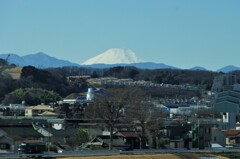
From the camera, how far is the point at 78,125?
174 ft

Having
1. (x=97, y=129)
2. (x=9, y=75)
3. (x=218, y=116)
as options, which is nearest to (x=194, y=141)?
(x=97, y=129)

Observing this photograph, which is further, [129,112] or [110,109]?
[129,112]

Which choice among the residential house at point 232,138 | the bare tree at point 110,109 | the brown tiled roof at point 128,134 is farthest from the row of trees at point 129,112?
the residential house at point 232,138

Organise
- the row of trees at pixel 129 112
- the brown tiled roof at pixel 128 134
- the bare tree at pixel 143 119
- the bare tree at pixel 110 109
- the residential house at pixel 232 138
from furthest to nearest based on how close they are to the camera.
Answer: the residential house at pixel 232 138 < the brown tiled roof at pixel 128 134 < the bare tree at pixel 143 119 < the row of trees at pixel 129 112 < the bare tree at pixel 110 109

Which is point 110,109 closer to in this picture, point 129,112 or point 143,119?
point 143,119

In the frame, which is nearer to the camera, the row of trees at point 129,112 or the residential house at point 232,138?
the row of trees at point 129,112

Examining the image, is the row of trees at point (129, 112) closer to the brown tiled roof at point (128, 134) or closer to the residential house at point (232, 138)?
the brown tiled roof at point (128, 134)

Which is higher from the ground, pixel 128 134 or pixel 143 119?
pixel 143 119

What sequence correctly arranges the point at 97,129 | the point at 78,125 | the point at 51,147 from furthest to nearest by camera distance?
1. the point at 78,125
2. the point at 97,129
3. the point at 51,147

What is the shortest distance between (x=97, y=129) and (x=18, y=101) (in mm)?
48844

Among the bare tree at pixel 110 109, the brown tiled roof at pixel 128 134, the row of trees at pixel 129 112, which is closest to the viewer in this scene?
the bare tree at pixel 110 109

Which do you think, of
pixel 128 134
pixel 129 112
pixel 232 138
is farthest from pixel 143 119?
pixel 232 138

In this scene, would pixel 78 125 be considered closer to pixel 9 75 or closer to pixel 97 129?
pixel 97 129

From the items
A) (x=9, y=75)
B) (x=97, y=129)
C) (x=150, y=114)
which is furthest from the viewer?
(x=9, y=75)
